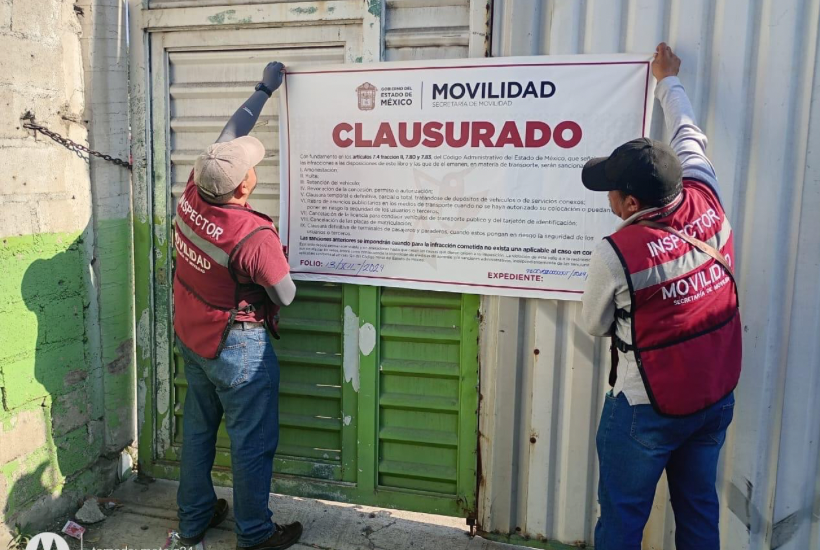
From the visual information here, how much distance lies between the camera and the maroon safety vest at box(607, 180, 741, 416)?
7.19ft

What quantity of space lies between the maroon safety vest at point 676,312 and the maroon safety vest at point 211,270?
160cm

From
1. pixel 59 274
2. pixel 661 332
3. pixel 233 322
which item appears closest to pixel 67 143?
pixel 59 274

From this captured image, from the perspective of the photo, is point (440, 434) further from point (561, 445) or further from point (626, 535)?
point (626, 535)

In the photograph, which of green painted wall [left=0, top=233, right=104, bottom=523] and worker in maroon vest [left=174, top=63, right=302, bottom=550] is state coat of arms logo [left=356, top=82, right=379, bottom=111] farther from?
green painted wall [left=0, top=233, right=104, bottom=523]

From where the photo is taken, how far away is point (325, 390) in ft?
11.5

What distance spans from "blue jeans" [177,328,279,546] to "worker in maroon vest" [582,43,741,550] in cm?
152

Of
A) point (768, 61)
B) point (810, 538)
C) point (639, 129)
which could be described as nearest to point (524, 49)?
point (639, 129)

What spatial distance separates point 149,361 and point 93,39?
179 centimetres

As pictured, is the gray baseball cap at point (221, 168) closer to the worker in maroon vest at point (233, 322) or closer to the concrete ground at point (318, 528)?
the worker in maroon vest at point (233, 322)

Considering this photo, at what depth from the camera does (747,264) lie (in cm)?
277

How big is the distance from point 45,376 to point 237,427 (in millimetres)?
1092

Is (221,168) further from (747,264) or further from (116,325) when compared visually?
(747,264)

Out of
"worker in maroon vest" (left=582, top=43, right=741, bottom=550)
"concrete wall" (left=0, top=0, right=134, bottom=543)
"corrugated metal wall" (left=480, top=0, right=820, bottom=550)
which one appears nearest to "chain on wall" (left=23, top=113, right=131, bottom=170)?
"concrete wall" (left=0, top=0, right=134, bottom=543)

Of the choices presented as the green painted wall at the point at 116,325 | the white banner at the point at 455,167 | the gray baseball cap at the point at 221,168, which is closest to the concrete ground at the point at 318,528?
the green painted wall at the point at 116,325
